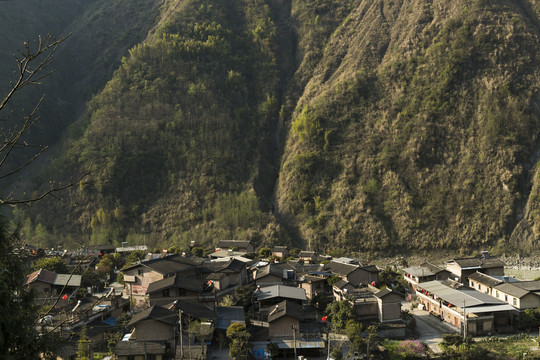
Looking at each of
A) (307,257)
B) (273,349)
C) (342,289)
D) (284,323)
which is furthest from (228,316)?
(307,257)

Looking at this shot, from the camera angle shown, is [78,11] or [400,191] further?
[78,11]

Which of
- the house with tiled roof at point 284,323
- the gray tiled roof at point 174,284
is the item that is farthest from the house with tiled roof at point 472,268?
the gray tiled roof at point 174,284

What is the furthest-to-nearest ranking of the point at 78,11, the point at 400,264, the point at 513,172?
the point at 78,11, the point at 513,172, the point at 400,264

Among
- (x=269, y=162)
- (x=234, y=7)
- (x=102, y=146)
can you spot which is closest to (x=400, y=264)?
(x=269, y=162)

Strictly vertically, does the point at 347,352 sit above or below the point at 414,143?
below

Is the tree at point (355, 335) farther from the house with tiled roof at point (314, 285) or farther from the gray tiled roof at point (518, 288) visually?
the gray tiled roof at point (518, 288)

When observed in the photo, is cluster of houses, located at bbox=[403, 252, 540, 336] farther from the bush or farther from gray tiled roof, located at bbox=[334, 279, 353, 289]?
gray tiled roof, located at bbox=[334, 279, 353, 289]

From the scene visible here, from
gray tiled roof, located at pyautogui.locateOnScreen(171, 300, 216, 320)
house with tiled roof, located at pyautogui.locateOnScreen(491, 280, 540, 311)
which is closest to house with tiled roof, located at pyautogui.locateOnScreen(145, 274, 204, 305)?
gray tiled roof, located at pyautogui.locateOnScreen(171, 300, 216, 320)

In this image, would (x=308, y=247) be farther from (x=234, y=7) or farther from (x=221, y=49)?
(x=234, y=7)
